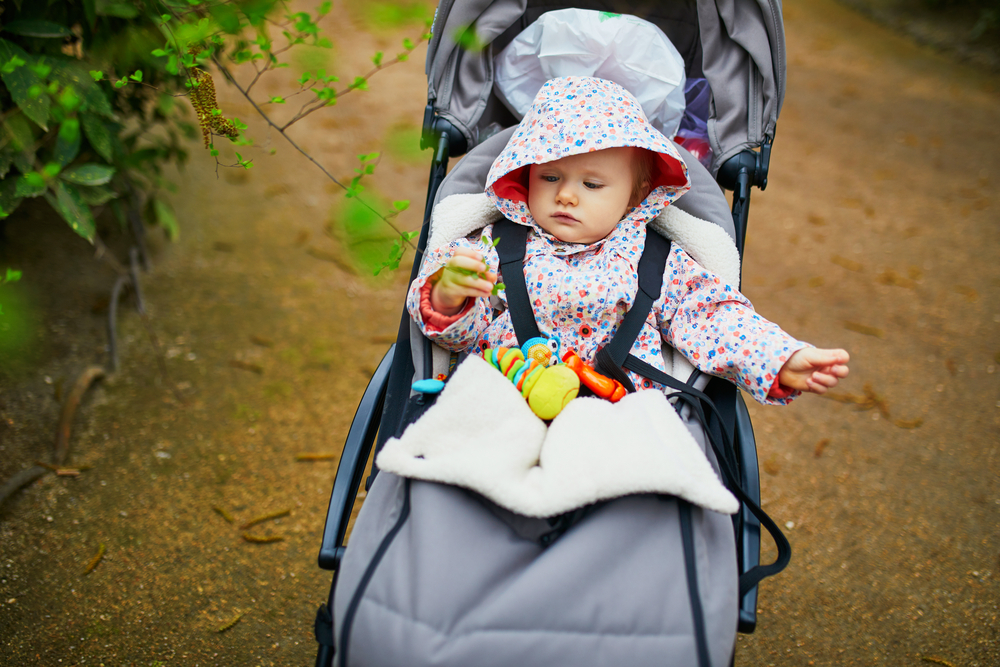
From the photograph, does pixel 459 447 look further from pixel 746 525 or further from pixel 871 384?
pixel 871 384

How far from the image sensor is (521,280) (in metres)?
1.72

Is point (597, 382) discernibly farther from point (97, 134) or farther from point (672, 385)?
point (97, 134)

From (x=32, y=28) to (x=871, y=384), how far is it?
11.5 ft

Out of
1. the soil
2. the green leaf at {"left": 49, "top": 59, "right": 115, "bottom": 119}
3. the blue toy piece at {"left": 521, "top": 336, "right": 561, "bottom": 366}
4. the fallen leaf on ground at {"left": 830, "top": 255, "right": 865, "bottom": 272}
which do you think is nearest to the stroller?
the blue toy piece at {"left": 521, "top": 336, "right": 561, "bottom": 366}

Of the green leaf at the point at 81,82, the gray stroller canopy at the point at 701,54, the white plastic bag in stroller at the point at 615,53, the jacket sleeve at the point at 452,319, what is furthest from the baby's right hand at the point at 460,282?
the green leaf at the point at 81,82

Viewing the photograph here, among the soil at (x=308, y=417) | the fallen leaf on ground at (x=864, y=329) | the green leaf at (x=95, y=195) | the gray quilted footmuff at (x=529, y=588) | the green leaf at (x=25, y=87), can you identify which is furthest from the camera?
the fallen leaf on ground at (x=864, y=329)

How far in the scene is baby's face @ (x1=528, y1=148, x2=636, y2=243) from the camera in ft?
5.68

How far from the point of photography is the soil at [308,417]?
2055 millimetres

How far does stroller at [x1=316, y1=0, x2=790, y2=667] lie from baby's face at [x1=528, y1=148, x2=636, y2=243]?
0.75 feet

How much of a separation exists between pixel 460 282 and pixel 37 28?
161 centimetres

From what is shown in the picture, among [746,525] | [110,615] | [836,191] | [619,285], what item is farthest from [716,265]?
[836,191]

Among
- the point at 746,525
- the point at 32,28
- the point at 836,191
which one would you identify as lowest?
the point at 836,191

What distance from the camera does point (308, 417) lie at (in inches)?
107

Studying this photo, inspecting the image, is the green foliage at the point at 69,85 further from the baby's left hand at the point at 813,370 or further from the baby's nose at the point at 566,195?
the baby's left hand at the point at 813,370
